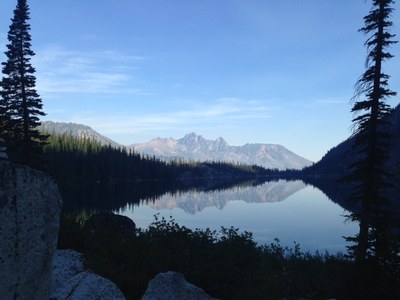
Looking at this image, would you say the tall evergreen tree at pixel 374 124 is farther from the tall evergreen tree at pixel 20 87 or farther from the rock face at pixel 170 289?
the tall evergreen tree at pixel 20 87

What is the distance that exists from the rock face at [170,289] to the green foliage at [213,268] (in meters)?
1.33

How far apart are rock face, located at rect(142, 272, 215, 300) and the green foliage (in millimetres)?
1328

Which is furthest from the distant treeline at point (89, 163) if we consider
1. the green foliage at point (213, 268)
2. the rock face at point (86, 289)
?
the rock face at point (86, 289)

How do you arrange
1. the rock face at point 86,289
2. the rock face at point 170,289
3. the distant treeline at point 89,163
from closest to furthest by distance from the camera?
1. the rock face at point 86,289
2. the rock face at point 170,289
3. the distant treeline at point 89,163

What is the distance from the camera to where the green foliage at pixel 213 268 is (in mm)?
10773

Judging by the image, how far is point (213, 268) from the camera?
11836 millimetres

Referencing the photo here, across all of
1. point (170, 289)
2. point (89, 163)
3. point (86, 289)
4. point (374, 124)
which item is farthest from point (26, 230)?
point (89, 163)

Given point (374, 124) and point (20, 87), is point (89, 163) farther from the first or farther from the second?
point (374, 124)

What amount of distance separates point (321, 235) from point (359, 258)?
32489mm

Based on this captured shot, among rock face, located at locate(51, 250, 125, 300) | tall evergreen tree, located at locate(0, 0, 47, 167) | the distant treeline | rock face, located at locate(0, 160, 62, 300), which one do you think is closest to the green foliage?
rock face, located at locate(51, 250, 125, 300)

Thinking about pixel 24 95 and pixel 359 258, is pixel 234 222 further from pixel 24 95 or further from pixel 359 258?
pixel 359 258

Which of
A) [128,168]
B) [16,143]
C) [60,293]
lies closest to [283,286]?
[60,293]

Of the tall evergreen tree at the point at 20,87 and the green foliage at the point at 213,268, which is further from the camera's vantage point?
the tall evergreen tree at the point at 20,87

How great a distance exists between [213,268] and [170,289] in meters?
2.54
